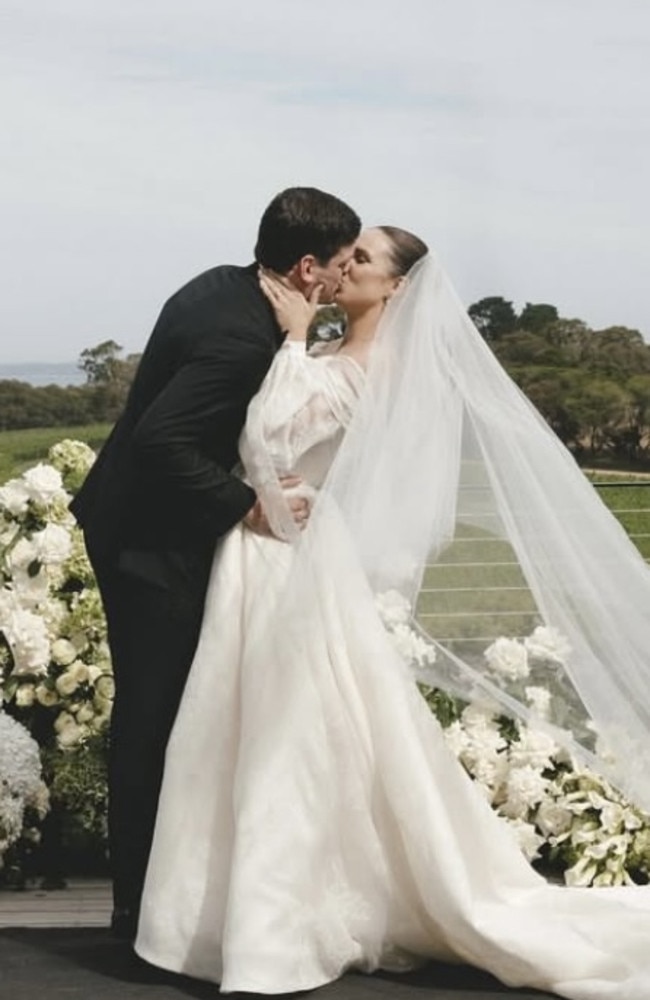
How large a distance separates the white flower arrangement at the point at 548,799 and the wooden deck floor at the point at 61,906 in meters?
1.20

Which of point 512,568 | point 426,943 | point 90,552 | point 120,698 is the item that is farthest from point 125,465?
point 426,943

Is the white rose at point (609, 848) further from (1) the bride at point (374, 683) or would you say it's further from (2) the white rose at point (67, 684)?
(2) the white rose at point (67, 684)

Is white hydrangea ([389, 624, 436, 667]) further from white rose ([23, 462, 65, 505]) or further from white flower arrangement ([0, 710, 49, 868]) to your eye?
white rose ([23, 462, 65, 505])

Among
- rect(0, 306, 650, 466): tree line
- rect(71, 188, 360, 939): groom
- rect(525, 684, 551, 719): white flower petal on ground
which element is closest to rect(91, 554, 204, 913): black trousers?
rect(71, 188, 360, 939): groom

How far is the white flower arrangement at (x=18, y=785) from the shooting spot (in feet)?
21.5

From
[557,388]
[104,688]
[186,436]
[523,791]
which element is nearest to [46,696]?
[104,688]

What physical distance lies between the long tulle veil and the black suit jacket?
0.30 metres

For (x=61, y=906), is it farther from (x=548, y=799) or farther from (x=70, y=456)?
(x=70, y=456)

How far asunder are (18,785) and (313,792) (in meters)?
1.60

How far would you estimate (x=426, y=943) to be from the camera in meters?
5.49

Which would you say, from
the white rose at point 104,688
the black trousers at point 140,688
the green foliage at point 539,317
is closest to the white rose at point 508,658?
the black trousers at point 140,688

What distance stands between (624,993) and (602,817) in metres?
1.48

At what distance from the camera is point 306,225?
531cm

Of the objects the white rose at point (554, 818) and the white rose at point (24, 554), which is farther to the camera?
the white rose at point (24, 554)
